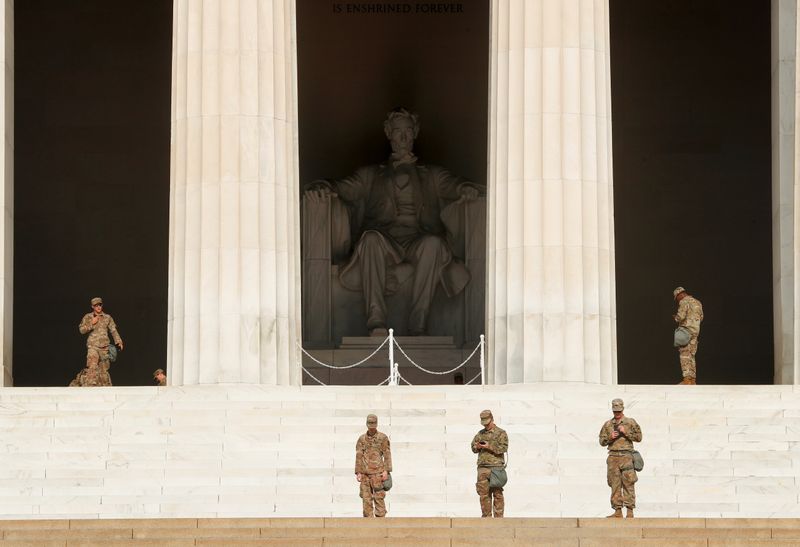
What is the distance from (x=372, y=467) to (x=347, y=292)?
1920 centimetres

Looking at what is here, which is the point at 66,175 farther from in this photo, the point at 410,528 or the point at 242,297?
the point at 410,528

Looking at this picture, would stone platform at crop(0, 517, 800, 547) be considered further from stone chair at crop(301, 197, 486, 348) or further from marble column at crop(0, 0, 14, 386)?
stone chair at crop(301, 197, 486, 348)

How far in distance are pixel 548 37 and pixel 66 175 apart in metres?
16.9

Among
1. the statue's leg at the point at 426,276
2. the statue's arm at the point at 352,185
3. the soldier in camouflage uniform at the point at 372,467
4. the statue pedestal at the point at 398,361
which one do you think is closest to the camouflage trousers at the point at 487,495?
the soldier in camouflage uniform at the point at 372,467

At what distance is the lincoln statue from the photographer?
184ft

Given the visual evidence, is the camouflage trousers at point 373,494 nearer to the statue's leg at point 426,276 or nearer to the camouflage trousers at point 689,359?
the camouflage trousers at point 689,359

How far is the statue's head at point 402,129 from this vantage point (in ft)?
190

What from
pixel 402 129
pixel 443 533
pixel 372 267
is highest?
pixel 402 129

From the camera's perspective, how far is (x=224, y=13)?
155 ft

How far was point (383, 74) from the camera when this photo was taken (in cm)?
6097

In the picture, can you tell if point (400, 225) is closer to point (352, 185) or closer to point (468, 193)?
point (352, 185)

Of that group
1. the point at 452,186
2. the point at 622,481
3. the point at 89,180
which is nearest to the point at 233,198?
the point at 452,186

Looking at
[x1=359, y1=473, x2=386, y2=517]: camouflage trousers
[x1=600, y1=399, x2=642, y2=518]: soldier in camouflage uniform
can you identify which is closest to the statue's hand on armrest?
[x1=600, y1=399, x2=642, y2=518]: soldier in camouflage uniform

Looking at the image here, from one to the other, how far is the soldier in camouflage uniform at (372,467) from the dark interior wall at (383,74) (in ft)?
A: 77.3
